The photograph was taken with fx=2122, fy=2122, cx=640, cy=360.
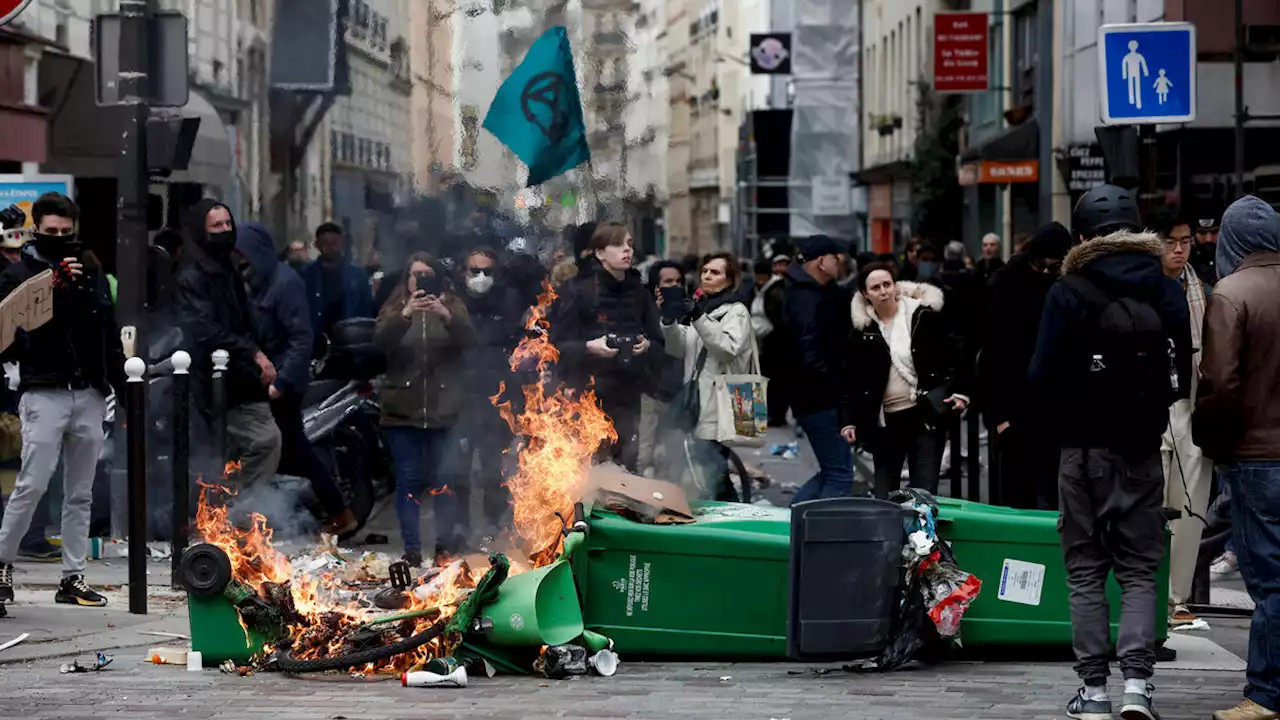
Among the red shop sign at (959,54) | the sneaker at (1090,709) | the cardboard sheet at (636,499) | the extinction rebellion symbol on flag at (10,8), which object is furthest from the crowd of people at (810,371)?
the red shop sign at (959,54)

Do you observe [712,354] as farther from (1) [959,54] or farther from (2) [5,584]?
(1) [959,54]

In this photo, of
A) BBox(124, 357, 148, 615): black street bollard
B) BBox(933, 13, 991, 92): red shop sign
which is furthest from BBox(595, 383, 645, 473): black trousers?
BBox(933, 13, 991, 92): red shop sign

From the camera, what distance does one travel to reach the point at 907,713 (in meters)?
7.21

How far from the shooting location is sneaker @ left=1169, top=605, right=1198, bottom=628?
9383mm

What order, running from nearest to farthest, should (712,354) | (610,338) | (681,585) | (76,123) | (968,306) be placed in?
(681,585), (610,338), (712,354), (968,306), (76,123)

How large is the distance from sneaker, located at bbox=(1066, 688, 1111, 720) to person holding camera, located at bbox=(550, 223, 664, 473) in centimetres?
420

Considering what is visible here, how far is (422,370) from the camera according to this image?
37.3 ft

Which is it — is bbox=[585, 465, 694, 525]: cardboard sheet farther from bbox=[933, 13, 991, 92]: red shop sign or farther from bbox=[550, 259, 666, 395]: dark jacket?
bbox=[933, 13, 991, 92]: red shop sign

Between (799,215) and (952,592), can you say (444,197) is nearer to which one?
(952,592)

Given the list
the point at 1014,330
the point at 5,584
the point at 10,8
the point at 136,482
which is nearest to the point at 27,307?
the point at 136,482

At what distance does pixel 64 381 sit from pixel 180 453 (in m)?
0.66

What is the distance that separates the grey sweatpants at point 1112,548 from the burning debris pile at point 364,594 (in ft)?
6.14

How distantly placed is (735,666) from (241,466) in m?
4.71

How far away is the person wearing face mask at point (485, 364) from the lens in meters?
11.1
